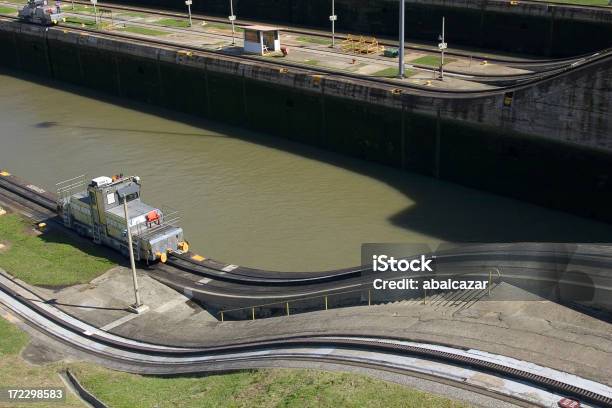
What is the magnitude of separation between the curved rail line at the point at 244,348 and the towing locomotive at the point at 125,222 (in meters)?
4.29

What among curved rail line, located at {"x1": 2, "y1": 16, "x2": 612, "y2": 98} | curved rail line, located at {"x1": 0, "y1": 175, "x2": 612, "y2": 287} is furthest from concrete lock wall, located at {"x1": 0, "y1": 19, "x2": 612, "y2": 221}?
curved rail line, located at {"x1": 0, "y1": 175, "x2": 612, "y2": 287}

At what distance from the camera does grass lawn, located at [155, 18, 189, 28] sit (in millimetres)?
64625

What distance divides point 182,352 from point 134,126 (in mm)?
29753

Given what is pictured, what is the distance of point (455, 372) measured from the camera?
61.2 feet

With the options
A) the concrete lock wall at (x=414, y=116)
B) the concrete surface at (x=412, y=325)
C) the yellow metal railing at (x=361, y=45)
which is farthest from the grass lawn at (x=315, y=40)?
the concrete surface at (x=412, y=325)

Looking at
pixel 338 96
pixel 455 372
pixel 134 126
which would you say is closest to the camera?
pixel 455 372

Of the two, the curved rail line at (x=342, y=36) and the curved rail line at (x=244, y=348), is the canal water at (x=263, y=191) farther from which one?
the curved rail line at (x=342, y=36)

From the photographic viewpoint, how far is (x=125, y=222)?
30.3 m

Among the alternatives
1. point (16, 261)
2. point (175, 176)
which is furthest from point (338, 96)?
point (16, 261)

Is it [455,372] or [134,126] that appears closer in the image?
[455,372]

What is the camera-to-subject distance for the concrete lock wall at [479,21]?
164 feet

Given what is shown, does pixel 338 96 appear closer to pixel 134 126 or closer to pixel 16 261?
pixel 134 126

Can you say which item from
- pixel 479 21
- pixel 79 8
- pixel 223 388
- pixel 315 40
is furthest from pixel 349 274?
pixel 79 8

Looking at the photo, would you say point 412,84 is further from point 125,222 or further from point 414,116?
point 125,222
